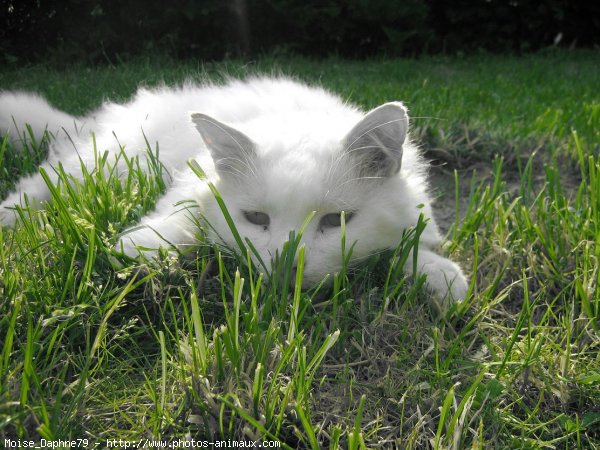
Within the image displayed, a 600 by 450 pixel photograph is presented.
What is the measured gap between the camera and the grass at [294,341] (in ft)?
4.61

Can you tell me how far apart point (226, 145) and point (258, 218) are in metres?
0.31

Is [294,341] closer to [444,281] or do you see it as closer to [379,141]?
[444,281]

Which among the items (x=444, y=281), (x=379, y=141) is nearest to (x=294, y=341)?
(x=444, y=281)

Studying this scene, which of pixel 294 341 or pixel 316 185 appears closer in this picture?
pixel 294 341

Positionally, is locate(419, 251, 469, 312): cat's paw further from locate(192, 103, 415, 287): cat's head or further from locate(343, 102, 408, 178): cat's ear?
locate(343, 102, 408, 178): cat's ear

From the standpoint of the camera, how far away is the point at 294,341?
147 centimetres

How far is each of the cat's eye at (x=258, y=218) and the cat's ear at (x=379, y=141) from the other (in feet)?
1.23

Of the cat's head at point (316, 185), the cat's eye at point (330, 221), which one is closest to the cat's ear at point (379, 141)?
the cat's head at point (316, 185)

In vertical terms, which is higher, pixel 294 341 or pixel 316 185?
pixel 316 185

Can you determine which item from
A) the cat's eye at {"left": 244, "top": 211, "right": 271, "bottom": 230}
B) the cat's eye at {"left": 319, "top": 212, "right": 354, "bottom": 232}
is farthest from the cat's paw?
the cat's eye at {"left": 244, "top": 211, "right": 271, "bottom": 230}

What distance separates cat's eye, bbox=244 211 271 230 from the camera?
201 centimetres

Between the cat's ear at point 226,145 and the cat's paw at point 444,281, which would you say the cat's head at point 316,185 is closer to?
the cat's ear at point 226,145

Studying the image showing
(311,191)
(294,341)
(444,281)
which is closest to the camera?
(294,341)

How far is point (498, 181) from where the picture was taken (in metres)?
2.59
